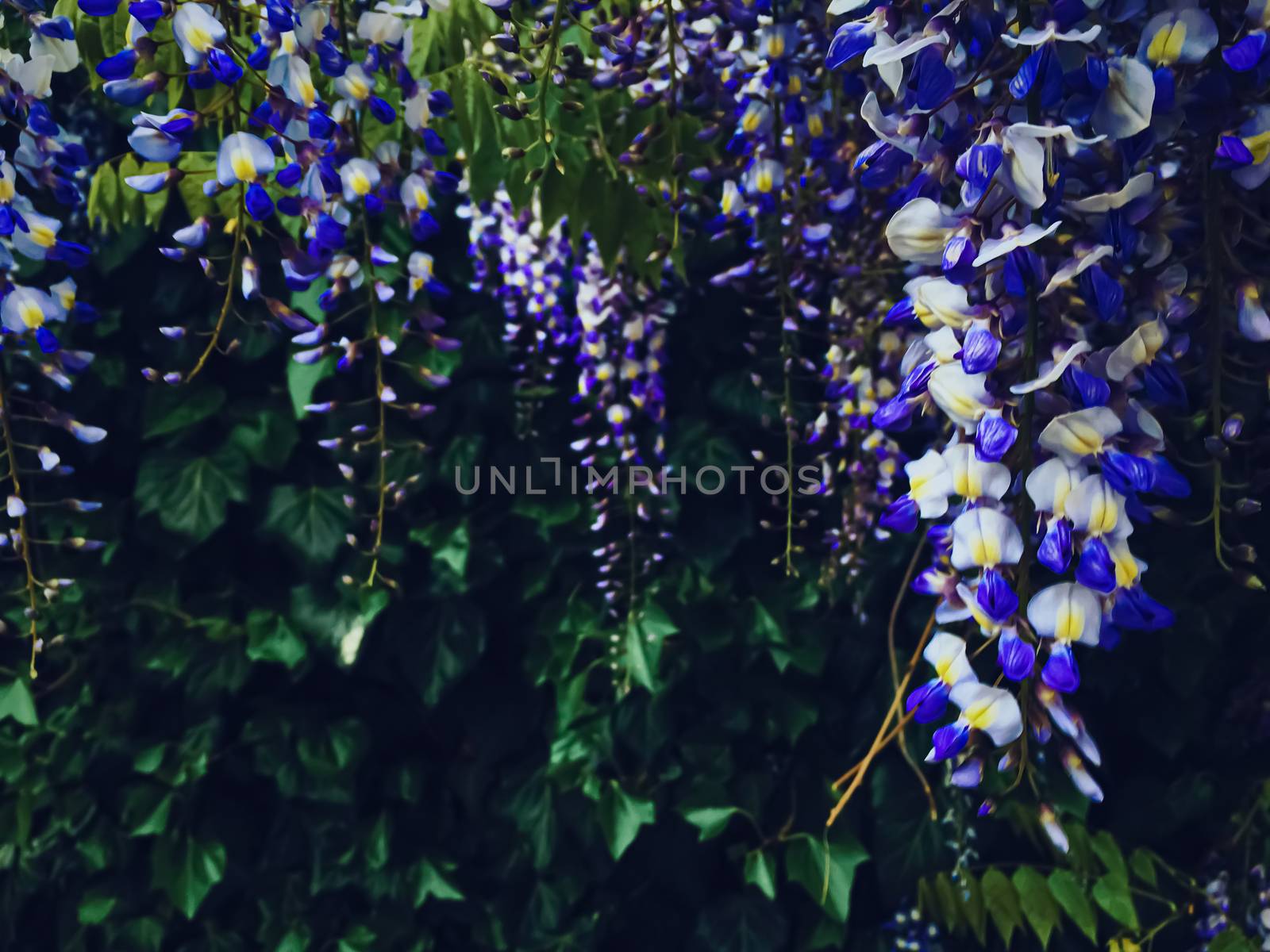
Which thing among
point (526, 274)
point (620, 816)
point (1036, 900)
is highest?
point (526, 274)

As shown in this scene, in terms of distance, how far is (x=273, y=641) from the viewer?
166cm

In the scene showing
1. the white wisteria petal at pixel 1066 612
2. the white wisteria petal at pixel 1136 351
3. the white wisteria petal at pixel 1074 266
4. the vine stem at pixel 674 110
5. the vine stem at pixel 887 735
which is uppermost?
the vine stem at pixel 674 110

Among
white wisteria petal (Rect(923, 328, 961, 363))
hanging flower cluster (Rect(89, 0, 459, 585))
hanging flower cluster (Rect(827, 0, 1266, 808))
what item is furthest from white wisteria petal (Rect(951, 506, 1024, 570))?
hanging flower cluster (Rect(89, 0, 459, 585))

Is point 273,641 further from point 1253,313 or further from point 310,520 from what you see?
point 1253,313

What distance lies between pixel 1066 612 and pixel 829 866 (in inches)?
42.1

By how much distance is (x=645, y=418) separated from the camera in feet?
5.73

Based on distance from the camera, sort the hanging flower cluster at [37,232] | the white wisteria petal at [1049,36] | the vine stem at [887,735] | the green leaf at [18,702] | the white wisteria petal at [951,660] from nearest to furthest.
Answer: the white wisteria petal at [1049,36]
the white wisteria petal at [951,660]
the vine stem at [887,735]
the hanging flower cluster at [37,232]
the green leaf at [18,702]

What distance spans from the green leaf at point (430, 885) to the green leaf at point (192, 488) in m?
0.67

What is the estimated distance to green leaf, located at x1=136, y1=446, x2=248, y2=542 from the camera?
1609 millimetres

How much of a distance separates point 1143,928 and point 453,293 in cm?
151

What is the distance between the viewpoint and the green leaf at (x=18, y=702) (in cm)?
151

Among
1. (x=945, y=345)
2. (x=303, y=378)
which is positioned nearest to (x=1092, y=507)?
(x=945, y=345)

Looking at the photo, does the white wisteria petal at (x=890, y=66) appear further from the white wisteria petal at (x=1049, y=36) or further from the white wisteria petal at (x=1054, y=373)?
the white wisteria petal at (x=1054, y=373)

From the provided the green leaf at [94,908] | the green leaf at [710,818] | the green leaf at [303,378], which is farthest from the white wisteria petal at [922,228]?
the green leaf at [94,908]
